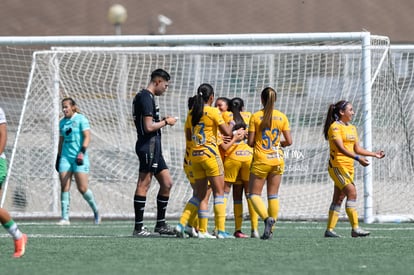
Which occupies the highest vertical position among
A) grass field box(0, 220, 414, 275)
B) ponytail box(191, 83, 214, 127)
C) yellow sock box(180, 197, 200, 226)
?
ponytail box(191, 83, 214, 127)

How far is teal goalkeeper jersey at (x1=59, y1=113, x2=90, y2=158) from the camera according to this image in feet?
51.1

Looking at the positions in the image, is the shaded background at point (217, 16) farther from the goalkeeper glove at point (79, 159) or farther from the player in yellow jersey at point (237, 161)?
the player in yellow jersey at point (237, 161)

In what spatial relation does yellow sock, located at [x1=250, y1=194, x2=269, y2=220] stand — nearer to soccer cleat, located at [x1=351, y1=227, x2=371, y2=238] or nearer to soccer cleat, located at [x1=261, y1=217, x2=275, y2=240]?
soccer cleat, located at [x1=261, y1=217, x2=275, y2=240]

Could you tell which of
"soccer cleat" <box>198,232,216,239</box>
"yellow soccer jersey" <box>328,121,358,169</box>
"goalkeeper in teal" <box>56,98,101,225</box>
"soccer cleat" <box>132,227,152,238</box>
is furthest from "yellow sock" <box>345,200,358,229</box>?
"goalkeeper in teal" <box>56,98,101,225</box>

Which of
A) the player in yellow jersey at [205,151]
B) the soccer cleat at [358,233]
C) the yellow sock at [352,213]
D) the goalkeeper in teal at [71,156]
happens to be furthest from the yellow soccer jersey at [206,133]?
the goalkeeper in teal at [71,156]

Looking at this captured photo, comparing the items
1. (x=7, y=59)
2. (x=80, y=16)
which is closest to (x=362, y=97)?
(x=7, y=59)

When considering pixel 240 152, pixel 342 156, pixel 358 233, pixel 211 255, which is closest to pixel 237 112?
pixel 240 152

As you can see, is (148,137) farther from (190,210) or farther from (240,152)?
(240,152)

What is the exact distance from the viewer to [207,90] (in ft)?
39.1

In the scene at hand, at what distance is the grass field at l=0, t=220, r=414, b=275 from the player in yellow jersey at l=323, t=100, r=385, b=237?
0.29 m

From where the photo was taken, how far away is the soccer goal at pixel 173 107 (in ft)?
54.8

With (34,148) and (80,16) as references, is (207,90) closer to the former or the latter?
(34,148)

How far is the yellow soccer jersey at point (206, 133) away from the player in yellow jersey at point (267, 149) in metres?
0.43

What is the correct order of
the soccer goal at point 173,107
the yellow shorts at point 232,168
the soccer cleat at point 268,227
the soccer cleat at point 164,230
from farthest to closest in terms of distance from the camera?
the soccer goal at point 173,107
the yellow shorts at point 232,168
the soccer cleat at point 164,230
the soccer cleat at point 268,227
